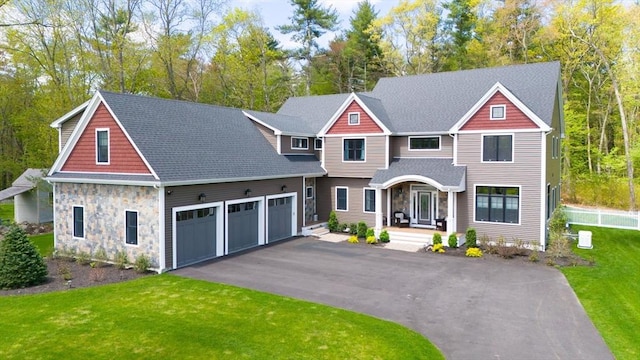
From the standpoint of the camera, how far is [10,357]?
8562mm

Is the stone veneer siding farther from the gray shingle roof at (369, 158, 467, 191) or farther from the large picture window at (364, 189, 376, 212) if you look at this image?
the large picture window at (364, 189, 376, 212)

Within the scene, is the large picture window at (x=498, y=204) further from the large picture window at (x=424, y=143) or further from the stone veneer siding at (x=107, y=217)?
the stone veneer siding at (x=107, y=217)

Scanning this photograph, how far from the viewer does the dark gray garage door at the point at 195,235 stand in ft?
52.7

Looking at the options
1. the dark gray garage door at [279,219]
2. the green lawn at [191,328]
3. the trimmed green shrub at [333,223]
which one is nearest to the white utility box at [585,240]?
the trimmed green shrub at [333,223]

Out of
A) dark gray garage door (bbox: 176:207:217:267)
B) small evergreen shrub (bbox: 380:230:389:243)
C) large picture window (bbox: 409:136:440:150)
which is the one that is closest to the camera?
dark gray garage door (bbox: 176:207:217:267)

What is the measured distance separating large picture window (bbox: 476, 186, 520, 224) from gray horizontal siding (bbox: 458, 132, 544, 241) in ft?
0.75

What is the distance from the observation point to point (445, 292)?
13.5 m

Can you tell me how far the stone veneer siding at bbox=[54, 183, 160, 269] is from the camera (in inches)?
606

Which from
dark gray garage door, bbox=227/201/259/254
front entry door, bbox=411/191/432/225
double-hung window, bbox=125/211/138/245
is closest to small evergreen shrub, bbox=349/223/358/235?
front entry door, bbox=411/191/432/225

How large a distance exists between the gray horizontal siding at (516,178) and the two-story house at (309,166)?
0.15 feet

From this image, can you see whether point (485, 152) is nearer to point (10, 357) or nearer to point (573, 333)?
point (573, 333)

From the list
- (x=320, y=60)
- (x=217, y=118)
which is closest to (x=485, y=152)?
(x=217, y=118)

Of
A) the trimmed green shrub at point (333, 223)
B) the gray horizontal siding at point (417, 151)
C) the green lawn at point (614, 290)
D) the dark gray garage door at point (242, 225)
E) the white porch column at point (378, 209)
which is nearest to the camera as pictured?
the green lawn at point (614, 290)

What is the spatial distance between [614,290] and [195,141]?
53.7ft
